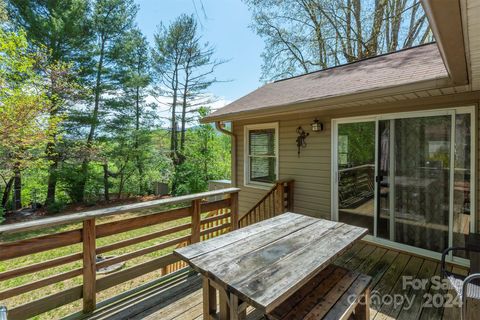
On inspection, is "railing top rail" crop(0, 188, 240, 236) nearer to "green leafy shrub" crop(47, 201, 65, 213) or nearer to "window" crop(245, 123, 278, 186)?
"window" crop(245, 123, 278, 186)

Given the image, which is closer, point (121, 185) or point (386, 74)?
point (386, 74)

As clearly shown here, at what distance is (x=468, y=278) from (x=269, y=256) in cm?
120

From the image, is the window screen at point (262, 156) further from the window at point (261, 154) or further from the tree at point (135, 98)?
the tree at point (135, 98)

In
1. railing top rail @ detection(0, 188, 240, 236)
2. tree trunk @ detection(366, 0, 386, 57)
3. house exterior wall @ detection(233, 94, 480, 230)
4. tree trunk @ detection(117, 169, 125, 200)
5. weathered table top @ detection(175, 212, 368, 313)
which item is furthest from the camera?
tree trunk @ detection(117, 169, 125, 200)

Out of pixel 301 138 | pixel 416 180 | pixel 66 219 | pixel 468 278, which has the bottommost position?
pixel 468 278

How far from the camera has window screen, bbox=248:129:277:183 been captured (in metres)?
5.34

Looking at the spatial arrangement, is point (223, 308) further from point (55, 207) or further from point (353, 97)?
point (55, 207)

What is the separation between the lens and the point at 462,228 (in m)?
3.05

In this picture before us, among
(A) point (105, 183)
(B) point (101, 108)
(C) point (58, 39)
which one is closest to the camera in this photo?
(C) point (58, 39)

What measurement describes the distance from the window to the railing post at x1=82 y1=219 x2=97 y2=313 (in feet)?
12.4

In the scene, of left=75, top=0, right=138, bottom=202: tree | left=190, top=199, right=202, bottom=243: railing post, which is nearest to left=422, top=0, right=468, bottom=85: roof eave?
left=190, top=199, right=202, bottom=243: railing post

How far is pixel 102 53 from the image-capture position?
35.9 ft

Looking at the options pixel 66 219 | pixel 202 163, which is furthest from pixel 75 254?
pixel 202 163

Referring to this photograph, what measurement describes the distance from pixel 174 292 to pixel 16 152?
322 inches
